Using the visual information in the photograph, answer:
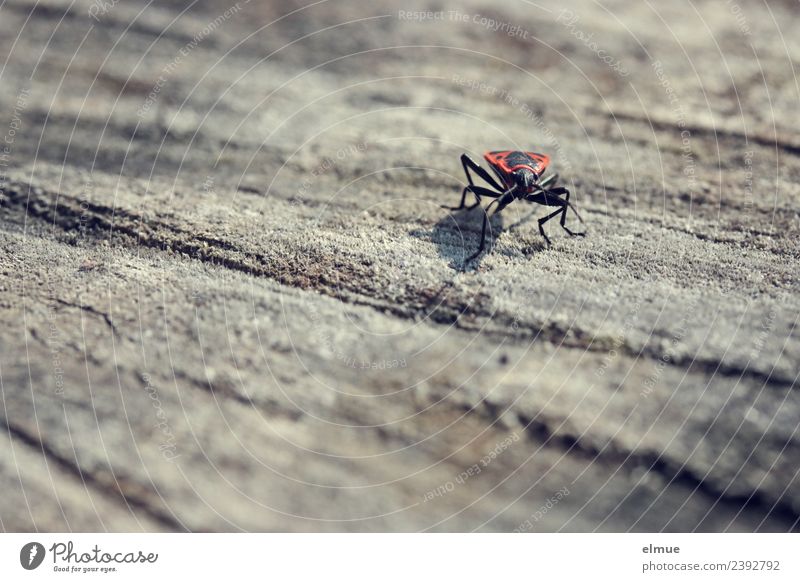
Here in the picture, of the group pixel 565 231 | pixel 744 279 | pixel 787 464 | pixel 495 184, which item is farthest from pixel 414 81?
pixel 787 464

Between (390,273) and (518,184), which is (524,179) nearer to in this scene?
(518,184)

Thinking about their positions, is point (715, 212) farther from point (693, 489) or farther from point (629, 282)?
point (693, 489)

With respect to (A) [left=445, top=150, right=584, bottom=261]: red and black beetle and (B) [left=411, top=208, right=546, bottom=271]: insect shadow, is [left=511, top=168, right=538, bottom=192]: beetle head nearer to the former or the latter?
(A) [left=445, top=150, right=584, bottom=261]: red and black beetle

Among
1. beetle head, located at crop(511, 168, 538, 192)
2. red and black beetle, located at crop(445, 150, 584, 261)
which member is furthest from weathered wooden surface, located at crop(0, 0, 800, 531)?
beetle head, located at crop(511, 168, 538, 192)

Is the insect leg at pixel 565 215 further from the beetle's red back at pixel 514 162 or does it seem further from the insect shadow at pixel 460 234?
the insect shadow at pixel 460 234

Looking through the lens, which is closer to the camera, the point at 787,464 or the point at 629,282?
the point at 787,464

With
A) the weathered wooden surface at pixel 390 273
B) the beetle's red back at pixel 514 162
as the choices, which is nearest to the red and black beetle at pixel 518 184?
the beetle's red back at pixel 514 162
